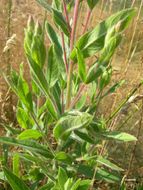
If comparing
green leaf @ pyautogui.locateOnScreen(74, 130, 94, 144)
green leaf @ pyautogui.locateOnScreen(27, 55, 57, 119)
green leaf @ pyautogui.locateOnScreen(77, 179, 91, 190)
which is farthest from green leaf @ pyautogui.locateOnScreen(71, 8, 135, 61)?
green leaf @ pyautogui.locateOnScreen(77, 179, 91, 190)

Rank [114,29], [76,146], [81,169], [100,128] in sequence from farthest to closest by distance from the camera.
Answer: [76,146] → [81,169] → [100,128] → [114,29]

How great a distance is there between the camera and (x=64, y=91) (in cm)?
128

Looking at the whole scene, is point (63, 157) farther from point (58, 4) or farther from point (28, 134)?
point (58, 4)

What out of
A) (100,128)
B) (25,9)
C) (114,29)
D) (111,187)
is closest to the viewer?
(114,29)

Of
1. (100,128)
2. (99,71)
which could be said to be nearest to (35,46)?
(99,71)

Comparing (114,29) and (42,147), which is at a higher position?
(114,29)

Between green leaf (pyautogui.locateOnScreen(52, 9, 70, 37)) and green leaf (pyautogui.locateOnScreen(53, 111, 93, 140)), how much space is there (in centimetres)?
24

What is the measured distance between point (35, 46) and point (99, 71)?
0.62 ft

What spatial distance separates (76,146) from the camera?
142cm

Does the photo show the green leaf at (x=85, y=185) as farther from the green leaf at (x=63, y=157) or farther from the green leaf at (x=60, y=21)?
the green leaf at (x=60, y=21)

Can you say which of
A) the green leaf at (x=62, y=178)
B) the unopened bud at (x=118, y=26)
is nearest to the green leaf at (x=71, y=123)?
the green leaf at (x=62, y=178)

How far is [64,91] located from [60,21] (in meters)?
0.26

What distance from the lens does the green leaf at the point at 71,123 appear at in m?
1.04

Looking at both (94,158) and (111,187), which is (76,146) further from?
(111,187)
